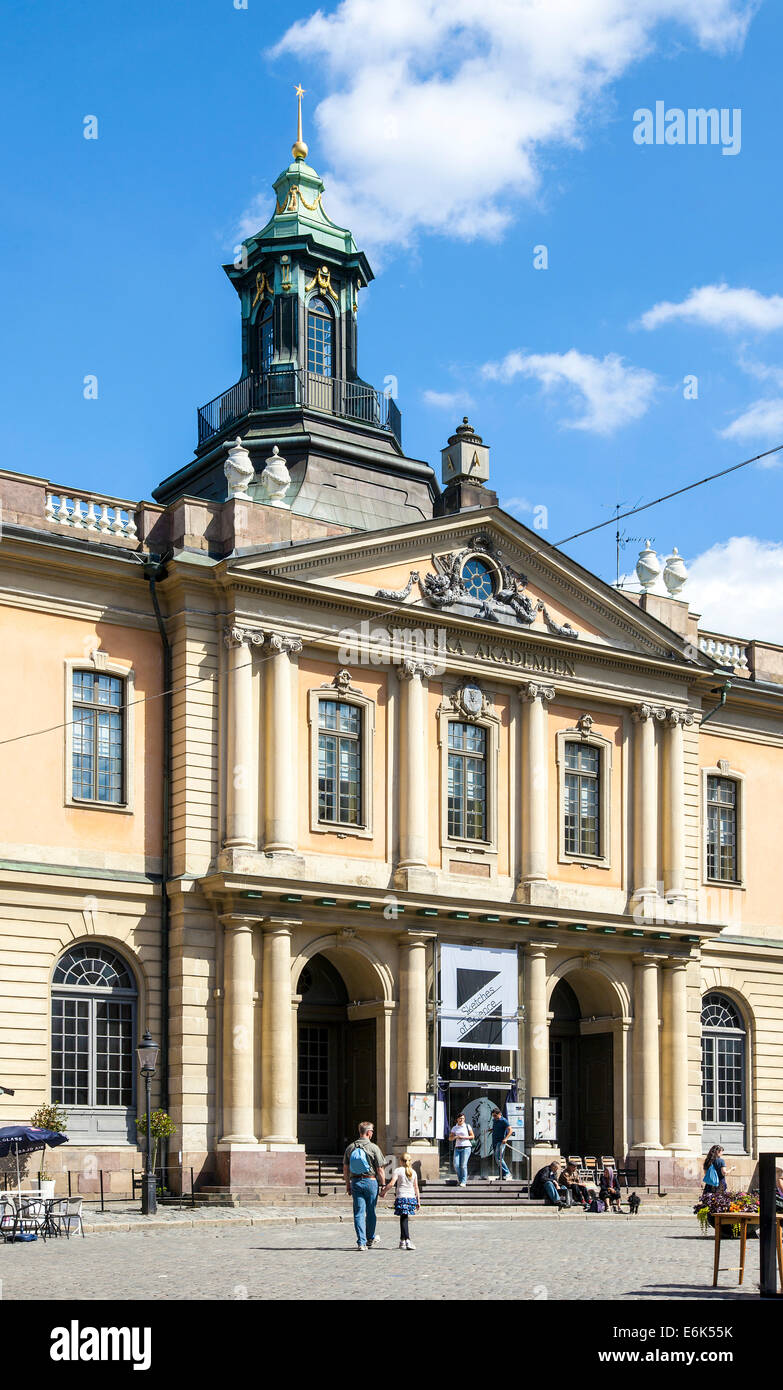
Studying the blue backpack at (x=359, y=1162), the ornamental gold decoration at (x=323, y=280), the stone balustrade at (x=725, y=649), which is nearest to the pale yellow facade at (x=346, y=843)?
the stone balustrade at (x=725, y=649)

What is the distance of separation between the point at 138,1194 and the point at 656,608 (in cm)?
1785

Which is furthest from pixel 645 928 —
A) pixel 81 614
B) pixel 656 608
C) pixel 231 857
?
pixel 81 614

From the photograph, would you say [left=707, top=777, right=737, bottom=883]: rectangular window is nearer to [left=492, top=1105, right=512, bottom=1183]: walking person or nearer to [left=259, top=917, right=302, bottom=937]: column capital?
[left=492, top=1105, right=512, bottom=1183]: walking person

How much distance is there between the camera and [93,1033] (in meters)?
33.4

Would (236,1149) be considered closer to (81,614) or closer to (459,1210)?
(459,1210)

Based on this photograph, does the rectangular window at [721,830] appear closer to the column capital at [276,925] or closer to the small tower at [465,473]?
the small tower at [465,473]

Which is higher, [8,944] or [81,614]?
[81,614]

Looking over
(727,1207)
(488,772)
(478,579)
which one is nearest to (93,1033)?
(488,772)

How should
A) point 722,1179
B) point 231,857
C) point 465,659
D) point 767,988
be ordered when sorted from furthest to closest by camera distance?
point 767,988 → point 465,659 → point 231,857 → point 722,1179

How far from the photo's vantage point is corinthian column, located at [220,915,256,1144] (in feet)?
110

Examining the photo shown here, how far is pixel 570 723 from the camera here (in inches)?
1587

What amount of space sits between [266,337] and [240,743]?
1283cm

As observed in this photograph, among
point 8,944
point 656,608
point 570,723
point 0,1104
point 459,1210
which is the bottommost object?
point 459,1210

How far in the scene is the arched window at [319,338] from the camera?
43062 mm
